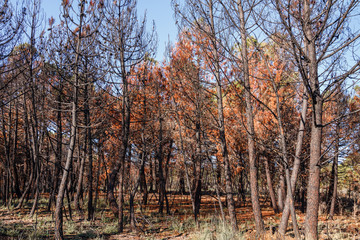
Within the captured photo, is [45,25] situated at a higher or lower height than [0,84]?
higher

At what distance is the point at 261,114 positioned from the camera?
12570 millimetres

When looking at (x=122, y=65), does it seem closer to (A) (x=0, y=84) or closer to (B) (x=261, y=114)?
(A) (x=0, y=84)

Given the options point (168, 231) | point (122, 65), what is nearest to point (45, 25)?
point (122, 65)

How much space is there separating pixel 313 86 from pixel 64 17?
5.62 meters

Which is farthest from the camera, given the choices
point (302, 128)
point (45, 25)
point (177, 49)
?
point (177, 49)

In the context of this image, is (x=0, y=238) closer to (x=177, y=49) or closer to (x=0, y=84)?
(x=0, y=84)

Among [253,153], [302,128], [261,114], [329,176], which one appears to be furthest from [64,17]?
[329,176]

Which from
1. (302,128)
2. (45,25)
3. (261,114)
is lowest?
(302,128)

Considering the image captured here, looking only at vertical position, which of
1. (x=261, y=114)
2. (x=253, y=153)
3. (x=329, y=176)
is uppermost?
(x=261, y=114)

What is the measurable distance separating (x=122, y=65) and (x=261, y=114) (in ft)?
23.9

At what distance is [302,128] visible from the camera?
6031mm

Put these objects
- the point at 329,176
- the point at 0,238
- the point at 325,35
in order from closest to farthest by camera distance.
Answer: the point at 325,35 < the point at 0,238 < the point at 329,176

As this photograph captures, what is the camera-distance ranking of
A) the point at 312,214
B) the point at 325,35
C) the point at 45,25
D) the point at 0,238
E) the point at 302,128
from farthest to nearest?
the point at 45,25, the point at 0,238, the point at 302,128, the point at 325,35, the point at 312,214

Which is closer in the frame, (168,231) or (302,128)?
(302,128)
